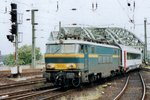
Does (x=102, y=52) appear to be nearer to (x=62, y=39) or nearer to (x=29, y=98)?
(x=62, y=39)

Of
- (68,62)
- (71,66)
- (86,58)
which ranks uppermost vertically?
(86,58)

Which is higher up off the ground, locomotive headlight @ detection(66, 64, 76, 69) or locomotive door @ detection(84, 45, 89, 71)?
locomotive door @ detection(84, 45, 89, 71)

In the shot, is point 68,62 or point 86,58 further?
point 86,58

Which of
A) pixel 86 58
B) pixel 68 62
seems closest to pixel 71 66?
pixel 68 62

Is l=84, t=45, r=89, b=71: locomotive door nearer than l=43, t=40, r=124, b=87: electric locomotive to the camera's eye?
No

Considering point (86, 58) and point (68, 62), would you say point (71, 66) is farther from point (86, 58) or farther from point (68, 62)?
point (86, 58)

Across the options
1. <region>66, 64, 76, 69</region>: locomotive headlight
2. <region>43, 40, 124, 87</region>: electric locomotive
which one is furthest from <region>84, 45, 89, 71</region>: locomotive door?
<region>66, 64, 76, 69</region>: locomotive headlight

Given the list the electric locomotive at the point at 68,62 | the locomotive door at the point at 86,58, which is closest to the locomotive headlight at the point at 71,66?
the electric locomotive at the point at 68,62

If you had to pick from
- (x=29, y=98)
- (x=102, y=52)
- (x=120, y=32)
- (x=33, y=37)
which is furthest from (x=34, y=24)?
(x=120, y=32)

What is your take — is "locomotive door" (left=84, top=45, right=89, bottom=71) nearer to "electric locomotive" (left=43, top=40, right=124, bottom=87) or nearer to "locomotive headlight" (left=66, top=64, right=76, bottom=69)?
"electric locomotive" (left=43, top=40, right=124, bottom=87)

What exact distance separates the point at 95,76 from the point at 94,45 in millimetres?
2229

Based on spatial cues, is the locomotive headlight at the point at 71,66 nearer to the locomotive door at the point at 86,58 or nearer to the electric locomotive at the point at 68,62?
the electric locomotive at the point at 68,62

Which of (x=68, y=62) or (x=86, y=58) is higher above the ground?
(x=86, y=58)

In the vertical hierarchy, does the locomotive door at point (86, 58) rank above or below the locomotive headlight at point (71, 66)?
above
